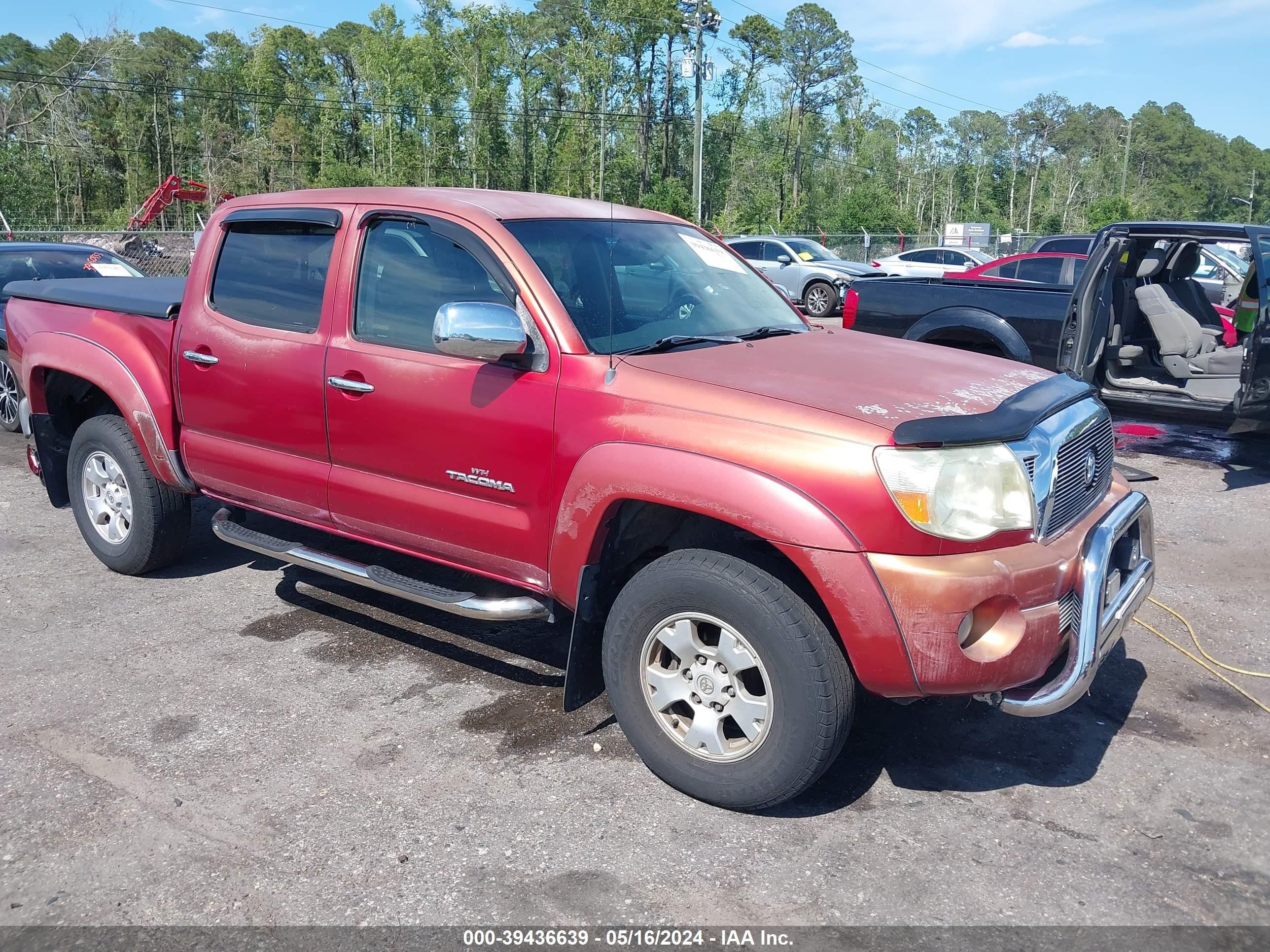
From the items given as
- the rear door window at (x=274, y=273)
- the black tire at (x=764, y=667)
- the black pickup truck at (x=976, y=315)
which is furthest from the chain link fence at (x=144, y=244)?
the black tire at (x=764, y=667)

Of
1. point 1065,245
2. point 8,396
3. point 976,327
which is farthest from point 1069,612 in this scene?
point 1065,245

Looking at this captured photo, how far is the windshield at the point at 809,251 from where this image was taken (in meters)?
25.5

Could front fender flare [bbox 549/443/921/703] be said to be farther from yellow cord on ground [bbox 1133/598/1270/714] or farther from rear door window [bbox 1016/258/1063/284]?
rear door window [bbox 1016/258/1063/284]

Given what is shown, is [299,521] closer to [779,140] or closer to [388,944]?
[388,944]

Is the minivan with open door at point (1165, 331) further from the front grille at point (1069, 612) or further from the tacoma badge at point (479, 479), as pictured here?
the tacoma badge at point (479, 479)

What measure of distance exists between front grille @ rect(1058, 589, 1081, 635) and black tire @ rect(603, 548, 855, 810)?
2.12 ft

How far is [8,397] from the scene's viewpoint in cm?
931

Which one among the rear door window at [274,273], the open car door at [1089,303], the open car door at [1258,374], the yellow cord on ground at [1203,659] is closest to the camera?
the yellow cord on ground at [1203,659]

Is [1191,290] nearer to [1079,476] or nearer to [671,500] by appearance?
[1079,476]

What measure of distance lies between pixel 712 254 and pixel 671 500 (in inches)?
70.9

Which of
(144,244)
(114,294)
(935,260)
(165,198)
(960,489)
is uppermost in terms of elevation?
(165,198)

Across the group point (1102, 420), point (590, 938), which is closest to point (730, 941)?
point (590, 938)

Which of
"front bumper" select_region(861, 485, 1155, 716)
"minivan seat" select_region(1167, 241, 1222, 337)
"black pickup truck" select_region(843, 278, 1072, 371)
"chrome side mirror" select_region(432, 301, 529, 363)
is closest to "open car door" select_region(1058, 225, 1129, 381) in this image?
"black pickup truck" select_region(843, 278, 1072, 371)

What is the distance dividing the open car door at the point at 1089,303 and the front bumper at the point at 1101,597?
4411mm
